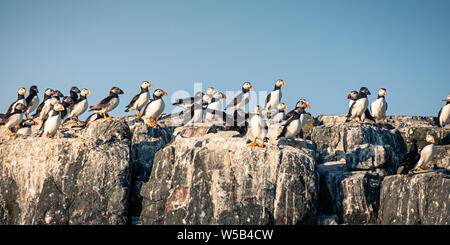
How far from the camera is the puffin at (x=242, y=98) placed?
22.0 metres

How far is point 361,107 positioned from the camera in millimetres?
19047

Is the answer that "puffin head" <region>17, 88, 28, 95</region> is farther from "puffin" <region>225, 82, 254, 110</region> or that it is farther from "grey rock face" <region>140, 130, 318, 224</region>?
"grey rock face" <region>140, 130, 318, 224</region>

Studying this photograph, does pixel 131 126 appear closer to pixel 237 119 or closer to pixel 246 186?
pixel 237 119

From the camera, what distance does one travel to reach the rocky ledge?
1611 centimetres

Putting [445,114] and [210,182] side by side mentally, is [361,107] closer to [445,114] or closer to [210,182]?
[445,114]

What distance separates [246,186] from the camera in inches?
644

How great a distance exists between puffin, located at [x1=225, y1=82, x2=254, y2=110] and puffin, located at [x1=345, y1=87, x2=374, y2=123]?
4.48 meters

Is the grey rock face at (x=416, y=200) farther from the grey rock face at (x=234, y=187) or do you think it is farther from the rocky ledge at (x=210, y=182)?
the grey rock face at (x=234, y=187)

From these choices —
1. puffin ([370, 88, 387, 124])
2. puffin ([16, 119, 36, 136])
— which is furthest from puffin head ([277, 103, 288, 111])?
puffin ([16, 119, 36, 136])

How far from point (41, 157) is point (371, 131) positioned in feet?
36.2

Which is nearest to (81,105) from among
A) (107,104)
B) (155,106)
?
(107,104)

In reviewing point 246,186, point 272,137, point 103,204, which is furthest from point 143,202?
point 272,137

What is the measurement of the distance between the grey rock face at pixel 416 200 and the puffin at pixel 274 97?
668cm
